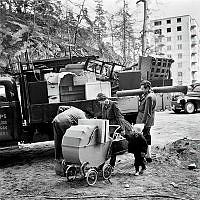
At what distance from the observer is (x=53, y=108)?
8.41m

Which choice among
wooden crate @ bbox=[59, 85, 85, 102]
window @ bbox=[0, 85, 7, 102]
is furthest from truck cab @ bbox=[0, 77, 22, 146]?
wooden crate @ bbox=[59, 85, 85, 102]

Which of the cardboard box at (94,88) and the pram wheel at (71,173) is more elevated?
the cardboard box at (94,88)

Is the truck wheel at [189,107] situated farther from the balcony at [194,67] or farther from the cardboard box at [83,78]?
the balcony at [194,67]

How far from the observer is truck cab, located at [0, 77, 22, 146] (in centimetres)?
818

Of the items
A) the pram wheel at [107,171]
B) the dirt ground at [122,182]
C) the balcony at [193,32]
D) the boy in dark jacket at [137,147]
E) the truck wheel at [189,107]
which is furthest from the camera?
the balcony at [193,32]

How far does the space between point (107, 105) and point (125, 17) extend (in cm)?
1731

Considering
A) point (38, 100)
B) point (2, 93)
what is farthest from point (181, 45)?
point (2, 93)

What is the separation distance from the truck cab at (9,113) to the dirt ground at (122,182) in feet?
2.32

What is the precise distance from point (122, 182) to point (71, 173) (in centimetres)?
94

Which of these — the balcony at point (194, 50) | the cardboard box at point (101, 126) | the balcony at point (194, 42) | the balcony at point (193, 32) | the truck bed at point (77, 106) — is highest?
the balcony at point (193, 32)

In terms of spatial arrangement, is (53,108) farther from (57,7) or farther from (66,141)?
(57,7)

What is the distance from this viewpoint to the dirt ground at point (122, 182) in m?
5.75

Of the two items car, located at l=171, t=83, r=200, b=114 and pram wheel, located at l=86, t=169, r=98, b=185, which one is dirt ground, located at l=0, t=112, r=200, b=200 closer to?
pram wheel, located at l=86, t=169, r=98, b=185

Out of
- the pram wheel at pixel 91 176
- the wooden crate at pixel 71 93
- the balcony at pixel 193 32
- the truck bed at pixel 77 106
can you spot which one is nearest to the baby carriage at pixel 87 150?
the pram wheel at pixel 91 176
